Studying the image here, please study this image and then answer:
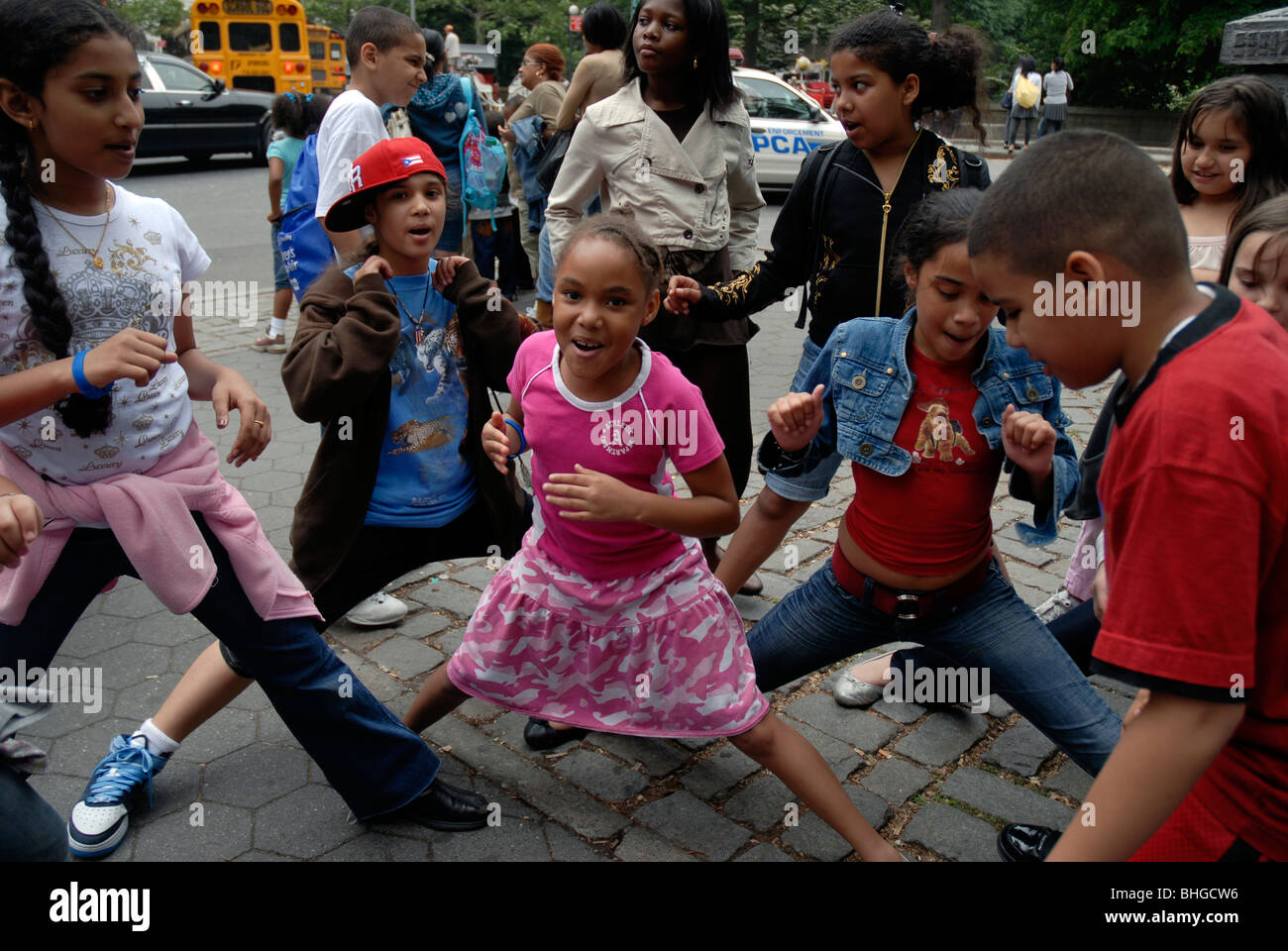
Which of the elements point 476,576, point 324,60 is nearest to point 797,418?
point 476,576

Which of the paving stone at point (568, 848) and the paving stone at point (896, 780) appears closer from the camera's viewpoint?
the paving stone at point (568, 848)

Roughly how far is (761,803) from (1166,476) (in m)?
1.84

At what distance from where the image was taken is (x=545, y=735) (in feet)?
10.3

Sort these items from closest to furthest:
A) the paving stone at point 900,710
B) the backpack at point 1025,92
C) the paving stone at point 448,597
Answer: the paving stone at point 900,710, the paving stone at point 448,597, the backpack at point 1025,92

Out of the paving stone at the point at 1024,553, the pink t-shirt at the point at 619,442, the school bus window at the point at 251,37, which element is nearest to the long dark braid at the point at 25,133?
the pink t-shirt at the point at 619,442

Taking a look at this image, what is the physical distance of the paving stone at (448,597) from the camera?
411cm

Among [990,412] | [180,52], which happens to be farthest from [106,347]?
[180,52]

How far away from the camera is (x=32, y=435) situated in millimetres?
2270

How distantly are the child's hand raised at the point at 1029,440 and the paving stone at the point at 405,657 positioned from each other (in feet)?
7.08

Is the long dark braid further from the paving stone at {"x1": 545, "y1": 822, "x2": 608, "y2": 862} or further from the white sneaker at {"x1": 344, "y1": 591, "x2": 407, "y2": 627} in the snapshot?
the white sneaker at {"x1": 344, "y1": 591, "x2": 407, "y2": 627}

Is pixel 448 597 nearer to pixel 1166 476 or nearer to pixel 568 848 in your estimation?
pixel 568 848

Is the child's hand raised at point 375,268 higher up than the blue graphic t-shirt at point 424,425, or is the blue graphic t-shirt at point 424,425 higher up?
the child's hand raised at point 375,268

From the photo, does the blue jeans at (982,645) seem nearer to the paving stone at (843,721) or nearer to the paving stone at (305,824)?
the paving stone at (843,721)

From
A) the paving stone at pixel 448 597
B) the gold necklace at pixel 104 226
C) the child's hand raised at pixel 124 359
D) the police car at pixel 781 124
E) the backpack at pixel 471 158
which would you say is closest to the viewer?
the child's hand raised at pixel 124 359
